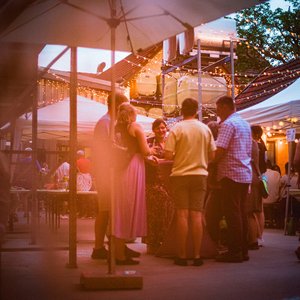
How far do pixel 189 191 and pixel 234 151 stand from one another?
0.90m

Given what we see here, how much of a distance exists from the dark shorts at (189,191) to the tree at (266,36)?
82.2ft

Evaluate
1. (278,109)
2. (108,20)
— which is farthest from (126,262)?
(278,109)

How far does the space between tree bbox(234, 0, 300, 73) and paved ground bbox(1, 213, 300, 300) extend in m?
25.2

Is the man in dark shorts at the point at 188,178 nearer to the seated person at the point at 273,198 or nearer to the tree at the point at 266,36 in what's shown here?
the seated person at the point at 273,198

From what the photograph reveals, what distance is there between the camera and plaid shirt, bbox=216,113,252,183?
7242 millimetres

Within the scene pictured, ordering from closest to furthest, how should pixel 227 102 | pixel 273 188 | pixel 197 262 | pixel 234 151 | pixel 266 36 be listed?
pixel 197 262 < pixel 234 151 < pixel 227 102 < pixel 273 188 < pixel 266 36

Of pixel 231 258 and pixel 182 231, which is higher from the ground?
pixel 182 231

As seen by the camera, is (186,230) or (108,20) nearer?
(108,20)

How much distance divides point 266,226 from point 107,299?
9.62 m

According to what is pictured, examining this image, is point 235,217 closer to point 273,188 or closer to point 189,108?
point 189,108

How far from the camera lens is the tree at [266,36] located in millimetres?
31484

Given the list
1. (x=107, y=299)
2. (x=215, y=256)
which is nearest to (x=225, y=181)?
(x=215, y=256)

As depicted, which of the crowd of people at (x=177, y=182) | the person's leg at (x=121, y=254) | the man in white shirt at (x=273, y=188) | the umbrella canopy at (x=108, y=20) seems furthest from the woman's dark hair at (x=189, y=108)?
the man in white shirt at (x=273, y=188)

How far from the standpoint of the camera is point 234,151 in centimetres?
730
